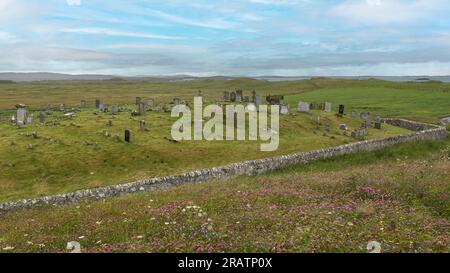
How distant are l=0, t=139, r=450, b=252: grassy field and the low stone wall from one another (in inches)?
42.0

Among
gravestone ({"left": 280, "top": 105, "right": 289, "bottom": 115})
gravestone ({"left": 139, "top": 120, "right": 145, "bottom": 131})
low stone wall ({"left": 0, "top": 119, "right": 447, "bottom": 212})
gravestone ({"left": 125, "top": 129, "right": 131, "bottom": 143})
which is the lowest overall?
low stone wall ({"left": 0, "top": 119, "right": 447, "bottom": 212})

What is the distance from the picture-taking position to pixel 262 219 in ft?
49.6

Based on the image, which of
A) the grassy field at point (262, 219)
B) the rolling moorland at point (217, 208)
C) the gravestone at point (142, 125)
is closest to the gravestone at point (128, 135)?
the rolling moorland at point (217, 208)

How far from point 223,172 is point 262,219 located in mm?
13732

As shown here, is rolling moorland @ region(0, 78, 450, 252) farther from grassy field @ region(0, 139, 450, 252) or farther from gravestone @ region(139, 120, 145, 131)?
gravestone @ region(139, 120, 145, 131)

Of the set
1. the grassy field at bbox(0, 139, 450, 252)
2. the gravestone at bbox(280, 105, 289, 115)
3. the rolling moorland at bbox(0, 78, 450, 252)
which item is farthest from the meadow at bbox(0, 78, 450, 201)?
the grassy field at bbox(0, 139, 450, 252)

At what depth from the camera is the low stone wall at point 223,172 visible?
72.3ft

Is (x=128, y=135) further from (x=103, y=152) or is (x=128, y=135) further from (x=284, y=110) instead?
(x=284, y=110)

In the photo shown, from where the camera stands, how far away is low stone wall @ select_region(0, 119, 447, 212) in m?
22.0

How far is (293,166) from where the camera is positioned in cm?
3259

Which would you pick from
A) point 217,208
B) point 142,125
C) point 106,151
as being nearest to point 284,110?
point 142,125

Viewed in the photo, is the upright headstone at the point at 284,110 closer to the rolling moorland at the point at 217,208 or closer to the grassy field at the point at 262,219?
the rolling moorland at the point at 217,208
